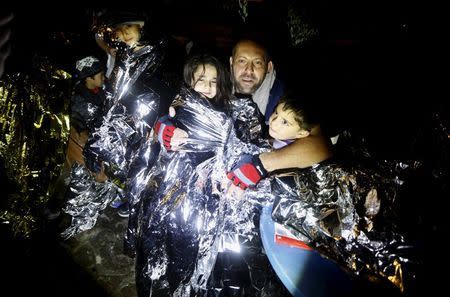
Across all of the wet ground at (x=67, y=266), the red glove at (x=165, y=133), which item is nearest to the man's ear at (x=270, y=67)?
the red glove at (x=165, y=133)

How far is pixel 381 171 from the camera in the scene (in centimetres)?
144

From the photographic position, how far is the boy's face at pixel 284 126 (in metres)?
1.65

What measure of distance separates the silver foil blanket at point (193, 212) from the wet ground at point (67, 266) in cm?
39

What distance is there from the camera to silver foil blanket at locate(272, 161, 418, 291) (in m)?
1.29

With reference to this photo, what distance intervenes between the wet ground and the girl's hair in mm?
1523

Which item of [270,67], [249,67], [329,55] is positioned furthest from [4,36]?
[329,55]

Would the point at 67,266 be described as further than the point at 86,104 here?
No

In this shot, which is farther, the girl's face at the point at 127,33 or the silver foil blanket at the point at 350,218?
the girl's face at the point at 127,33

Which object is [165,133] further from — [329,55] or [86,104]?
[329,55]

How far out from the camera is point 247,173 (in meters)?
1.55

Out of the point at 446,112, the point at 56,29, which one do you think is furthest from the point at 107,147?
the point at 446,112

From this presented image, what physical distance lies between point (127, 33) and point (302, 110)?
147 cm

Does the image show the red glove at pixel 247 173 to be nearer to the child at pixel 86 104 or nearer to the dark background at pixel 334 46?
the dark background at pixel 334 46

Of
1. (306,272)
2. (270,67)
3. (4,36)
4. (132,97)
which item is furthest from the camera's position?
(270,67)
